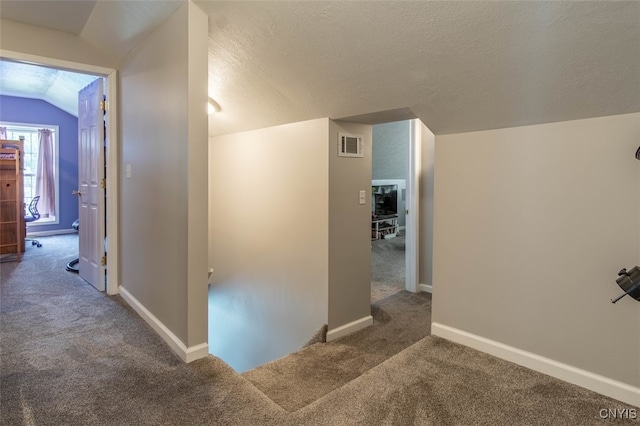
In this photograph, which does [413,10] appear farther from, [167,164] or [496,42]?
[167,164]

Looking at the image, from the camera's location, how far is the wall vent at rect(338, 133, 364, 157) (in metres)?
3.13

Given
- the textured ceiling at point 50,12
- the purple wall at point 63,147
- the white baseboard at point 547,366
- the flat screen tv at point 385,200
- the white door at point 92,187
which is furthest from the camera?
the flat screen tv at point 385,200

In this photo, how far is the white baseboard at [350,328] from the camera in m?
3.14

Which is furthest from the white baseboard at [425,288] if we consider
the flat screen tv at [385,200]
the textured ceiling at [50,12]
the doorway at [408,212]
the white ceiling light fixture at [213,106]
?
the textured ceiling at [50,12]

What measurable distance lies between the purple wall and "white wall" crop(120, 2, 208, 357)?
16.5ft

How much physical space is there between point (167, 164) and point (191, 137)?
38 centimetres

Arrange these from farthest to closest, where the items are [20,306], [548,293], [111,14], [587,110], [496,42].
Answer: [20,306]
[111,14]
[548,293]
[587,110]
[496,42]

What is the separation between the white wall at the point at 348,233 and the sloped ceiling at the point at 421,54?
0.36 metres

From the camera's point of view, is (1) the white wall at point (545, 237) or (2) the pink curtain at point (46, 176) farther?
(2) the pink curtain at point (46, 176)

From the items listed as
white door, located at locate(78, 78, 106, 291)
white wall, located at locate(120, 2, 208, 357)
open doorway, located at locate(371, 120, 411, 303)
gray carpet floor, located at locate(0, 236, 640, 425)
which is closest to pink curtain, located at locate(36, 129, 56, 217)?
white door, located at locate(78, 78, 106, 291)

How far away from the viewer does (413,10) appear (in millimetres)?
1768

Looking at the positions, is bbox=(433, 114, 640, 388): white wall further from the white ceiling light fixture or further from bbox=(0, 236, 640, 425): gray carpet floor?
the white ceiling light fixture

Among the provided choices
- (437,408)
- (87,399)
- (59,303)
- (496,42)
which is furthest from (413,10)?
(59,303)

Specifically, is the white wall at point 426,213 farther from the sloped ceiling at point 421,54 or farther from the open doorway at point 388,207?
the sloped ceiling at point 421,54
